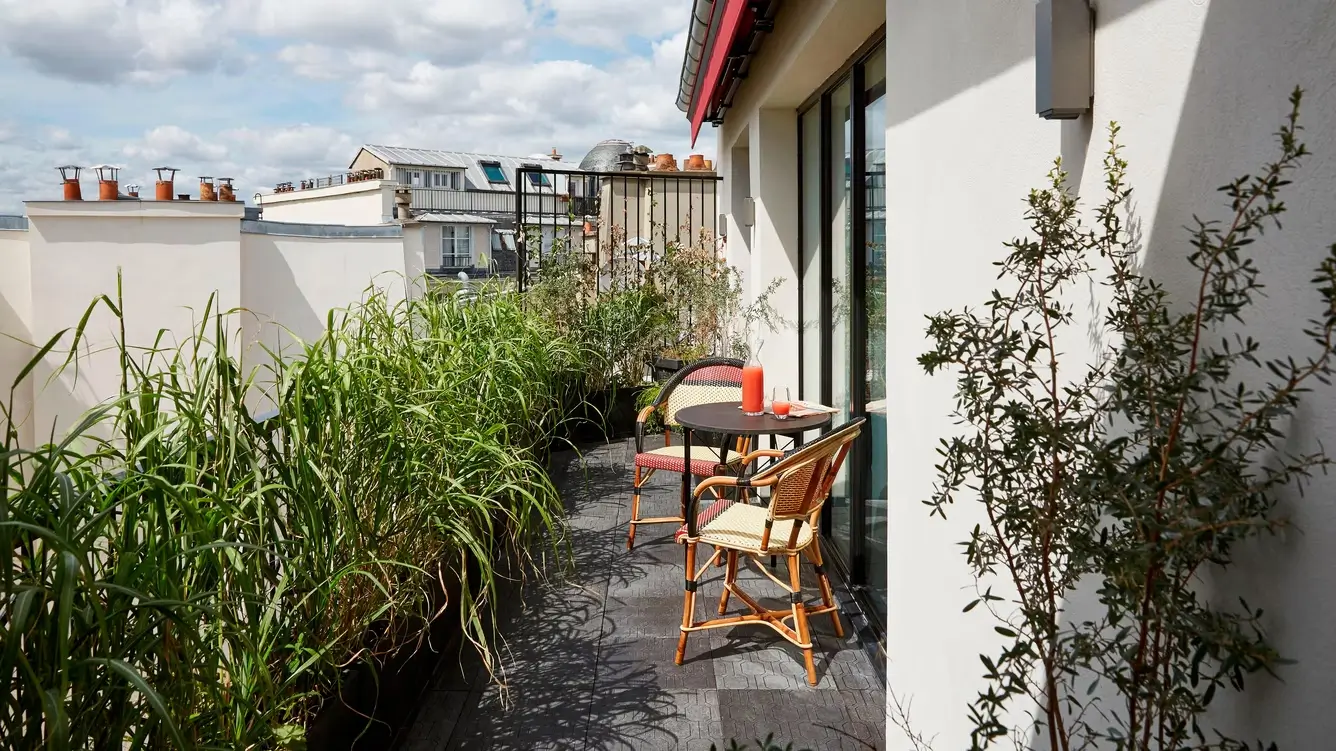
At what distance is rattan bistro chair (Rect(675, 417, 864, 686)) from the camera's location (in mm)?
3621

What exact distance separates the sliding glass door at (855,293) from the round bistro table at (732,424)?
265 mm

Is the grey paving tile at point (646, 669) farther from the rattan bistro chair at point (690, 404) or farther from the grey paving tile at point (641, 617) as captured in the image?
the rattan bistro chair at point (690, 404)

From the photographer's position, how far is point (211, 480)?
2.37 meters

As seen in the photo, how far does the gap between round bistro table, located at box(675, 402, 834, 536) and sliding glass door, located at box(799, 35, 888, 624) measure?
10.4 inches

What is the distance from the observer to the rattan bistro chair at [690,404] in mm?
5406

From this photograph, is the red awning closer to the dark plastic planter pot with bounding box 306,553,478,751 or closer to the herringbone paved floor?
the herringbone paved floor

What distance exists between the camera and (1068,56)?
1603 mm

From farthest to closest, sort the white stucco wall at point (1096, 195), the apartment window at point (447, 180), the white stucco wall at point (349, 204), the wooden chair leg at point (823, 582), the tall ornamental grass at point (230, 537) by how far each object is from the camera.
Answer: the apartment window at point (447, 180)
the white stucco wall at point (349, 204)
the wooden chair leg at point (823, 582)
the tall ornamental grass at point (230, 537)
the white stucco wall at point (1096, 195)

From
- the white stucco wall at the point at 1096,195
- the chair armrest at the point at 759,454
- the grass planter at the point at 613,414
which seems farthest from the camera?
the grass planter at the point at 613,414

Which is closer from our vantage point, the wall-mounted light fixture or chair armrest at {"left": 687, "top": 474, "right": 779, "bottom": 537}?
the wall-mounted light fixture

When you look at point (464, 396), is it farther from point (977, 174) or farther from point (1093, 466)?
point (1093, 466)

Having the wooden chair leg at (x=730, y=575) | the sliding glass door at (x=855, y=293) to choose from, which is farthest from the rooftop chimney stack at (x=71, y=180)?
the wooden chair leg at (x=730, y=575)

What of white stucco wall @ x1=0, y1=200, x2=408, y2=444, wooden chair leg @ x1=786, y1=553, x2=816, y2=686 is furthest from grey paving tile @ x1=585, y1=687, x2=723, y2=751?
white stucco wall @ x1=0, y1=200, x2=408, y2=444

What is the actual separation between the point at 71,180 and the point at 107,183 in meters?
0.42
